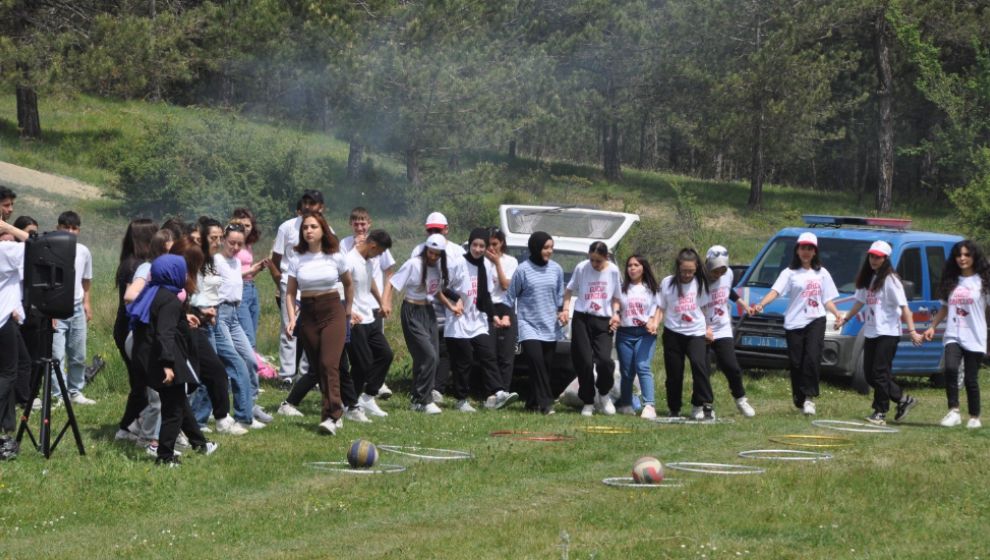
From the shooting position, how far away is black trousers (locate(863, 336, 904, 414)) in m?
13.1

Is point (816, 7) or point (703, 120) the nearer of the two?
point (816, 7)

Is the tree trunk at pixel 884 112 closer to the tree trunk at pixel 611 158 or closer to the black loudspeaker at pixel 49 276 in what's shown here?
the tree trunk at pixel 611 158

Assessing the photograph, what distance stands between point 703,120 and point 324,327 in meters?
39.4

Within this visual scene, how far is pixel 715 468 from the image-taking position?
10164 mm

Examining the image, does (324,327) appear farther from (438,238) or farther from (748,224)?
(748,224)

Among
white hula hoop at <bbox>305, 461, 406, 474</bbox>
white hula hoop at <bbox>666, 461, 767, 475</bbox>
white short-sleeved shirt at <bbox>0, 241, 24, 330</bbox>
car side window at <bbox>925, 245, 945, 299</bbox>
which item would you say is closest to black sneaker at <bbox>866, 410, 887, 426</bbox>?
white hula hoop at <bbox>666, 461, 767, 475</bbox>

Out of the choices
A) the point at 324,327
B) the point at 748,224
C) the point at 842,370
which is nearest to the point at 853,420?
the point at 842,370

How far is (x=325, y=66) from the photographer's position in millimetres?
35156

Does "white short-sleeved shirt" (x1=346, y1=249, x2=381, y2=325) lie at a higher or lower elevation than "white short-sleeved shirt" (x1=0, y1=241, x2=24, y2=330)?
lower

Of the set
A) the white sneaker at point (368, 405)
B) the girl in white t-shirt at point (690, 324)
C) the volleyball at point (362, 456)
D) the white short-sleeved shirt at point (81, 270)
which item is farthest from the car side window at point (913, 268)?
Answer: the white short-sleeved shirt at point (81, 270)

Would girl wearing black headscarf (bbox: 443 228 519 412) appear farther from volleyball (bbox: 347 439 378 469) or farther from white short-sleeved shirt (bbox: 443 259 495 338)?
volleyball (bbox: 347 439 378 469)

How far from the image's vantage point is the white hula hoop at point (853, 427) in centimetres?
1252

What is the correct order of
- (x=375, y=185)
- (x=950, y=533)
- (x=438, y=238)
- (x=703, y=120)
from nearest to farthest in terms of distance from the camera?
(x=950, y=533)
(x=438, y=238)
(x=375, y=185)
(x=703, y=120)

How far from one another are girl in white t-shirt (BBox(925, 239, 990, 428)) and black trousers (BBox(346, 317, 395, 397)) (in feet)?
17.4
